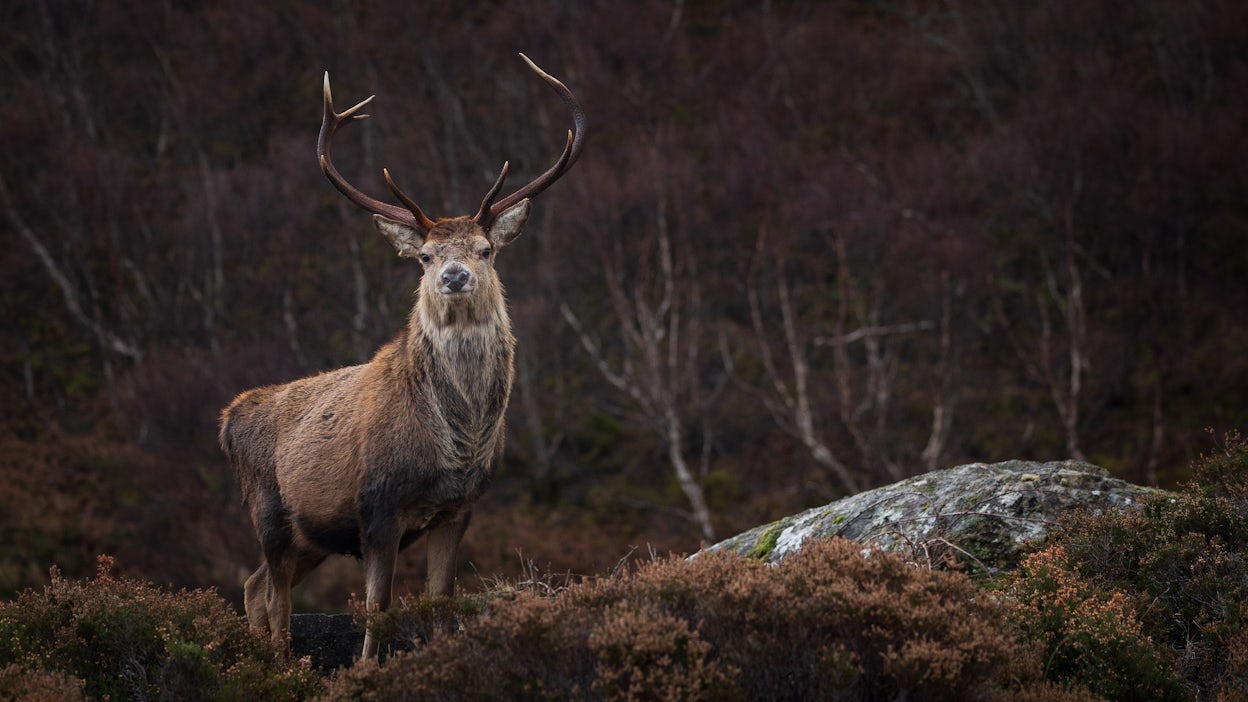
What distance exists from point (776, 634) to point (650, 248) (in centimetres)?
1980

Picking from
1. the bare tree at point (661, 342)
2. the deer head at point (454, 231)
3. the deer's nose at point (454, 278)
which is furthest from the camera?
the bare tree at point (661, 342)

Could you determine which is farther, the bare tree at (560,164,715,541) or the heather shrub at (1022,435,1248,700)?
the bare tree at (560,164,715,541)

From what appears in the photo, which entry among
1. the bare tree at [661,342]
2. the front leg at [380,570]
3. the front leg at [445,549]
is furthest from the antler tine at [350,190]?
the bare tree at [661,342]

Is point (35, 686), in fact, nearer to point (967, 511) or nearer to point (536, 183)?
point (536, 183)

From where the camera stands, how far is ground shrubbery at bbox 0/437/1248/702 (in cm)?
527

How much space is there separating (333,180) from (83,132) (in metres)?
24.0

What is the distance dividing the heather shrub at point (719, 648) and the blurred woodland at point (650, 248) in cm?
1504

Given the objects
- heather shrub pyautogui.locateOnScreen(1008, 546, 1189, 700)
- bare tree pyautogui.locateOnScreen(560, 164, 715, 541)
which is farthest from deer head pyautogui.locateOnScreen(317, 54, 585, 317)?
bare tree pyautogui.locateOnScreen(560, 164, 715, 541)

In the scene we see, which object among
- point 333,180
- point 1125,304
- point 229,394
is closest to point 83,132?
point 229,394

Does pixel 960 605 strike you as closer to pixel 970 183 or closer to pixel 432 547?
pixel 432 547

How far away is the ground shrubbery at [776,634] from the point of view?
17.3 ft

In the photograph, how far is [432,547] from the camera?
751 cm

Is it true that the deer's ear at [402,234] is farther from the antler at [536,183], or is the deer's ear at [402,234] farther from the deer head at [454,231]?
the antler at [536,183]

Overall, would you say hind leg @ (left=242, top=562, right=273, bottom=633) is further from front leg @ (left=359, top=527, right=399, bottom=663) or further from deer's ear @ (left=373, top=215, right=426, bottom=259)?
deer's ear @ (left=373, top=215, right=426, bottom=259)
